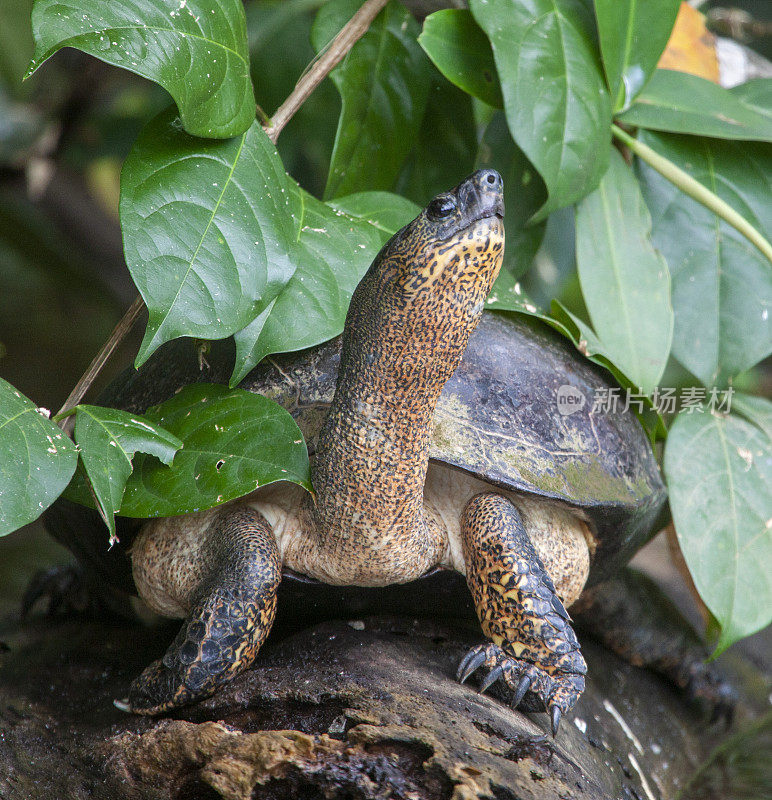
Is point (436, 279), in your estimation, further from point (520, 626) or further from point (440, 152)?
point (440, 152)

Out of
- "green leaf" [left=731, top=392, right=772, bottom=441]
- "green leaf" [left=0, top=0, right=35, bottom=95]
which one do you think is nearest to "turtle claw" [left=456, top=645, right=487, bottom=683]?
"green leaf" [left=731, top=392, right=772, bottom=441]

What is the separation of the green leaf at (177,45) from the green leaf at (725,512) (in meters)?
1.15

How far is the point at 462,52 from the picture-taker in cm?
163

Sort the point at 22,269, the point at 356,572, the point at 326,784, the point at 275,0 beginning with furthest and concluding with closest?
the point at 22,269, the point at 275,0, the point at 356,572, the point at 326,784

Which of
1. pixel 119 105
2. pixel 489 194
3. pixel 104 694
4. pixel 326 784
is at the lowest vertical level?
pixel 104 694

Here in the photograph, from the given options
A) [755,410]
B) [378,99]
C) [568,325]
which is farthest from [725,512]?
[378,99]

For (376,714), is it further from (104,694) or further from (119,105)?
(119,105)

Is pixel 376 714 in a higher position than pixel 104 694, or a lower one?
higher

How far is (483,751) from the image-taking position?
3.32 ft

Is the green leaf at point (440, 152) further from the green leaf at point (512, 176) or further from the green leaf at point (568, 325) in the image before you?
the green leaf at point (568, 325)

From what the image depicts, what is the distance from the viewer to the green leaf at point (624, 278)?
163cm

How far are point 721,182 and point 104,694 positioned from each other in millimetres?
1711

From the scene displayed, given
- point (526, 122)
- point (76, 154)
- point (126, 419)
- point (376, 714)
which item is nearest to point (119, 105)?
point (76, 154)

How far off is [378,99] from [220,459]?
0.99 m
